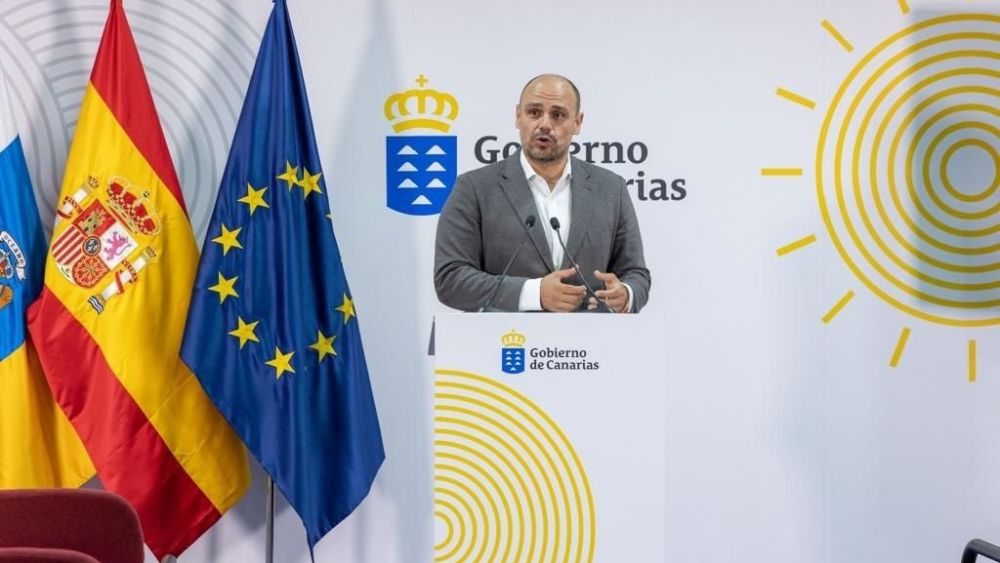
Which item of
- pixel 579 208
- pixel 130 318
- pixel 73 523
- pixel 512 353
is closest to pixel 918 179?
pixel 579 208

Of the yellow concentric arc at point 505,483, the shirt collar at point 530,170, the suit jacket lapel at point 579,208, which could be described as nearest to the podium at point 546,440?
the yellow concentric arc at point 505,483

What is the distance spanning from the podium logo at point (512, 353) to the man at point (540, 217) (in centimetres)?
90

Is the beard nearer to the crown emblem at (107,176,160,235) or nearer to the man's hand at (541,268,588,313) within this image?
the man's hand at (541,268,588,313)

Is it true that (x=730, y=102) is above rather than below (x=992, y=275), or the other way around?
above

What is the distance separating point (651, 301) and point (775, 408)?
2.22ft

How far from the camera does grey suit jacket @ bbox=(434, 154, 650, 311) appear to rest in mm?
4523

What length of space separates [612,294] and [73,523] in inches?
78.2

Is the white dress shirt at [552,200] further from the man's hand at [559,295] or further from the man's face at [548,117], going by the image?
the man's hand at [559,295]

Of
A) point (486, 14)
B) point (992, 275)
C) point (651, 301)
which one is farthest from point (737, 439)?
point (486, 14)

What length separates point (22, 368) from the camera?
4.45 m

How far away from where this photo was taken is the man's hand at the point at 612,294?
4.07m

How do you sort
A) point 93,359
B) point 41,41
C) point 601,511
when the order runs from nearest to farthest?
point 601,511, point 93,359, point 41,41

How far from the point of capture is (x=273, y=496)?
465 centimetres

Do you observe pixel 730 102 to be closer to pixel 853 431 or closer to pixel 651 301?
pixel 651 301
